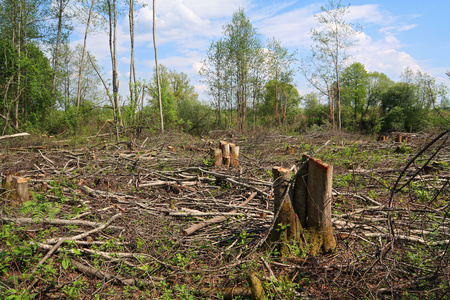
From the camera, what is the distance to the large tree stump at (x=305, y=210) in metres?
3.33

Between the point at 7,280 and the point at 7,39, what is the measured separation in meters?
22.3

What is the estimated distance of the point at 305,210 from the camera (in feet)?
11.6

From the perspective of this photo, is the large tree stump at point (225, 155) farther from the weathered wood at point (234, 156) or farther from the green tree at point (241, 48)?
the green tree at point (241, 48)

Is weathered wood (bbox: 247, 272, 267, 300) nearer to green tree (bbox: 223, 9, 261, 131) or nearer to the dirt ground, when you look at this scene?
the dirt ground

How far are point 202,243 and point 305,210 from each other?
4.83 ft

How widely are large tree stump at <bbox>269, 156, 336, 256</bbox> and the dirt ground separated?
0.15 m

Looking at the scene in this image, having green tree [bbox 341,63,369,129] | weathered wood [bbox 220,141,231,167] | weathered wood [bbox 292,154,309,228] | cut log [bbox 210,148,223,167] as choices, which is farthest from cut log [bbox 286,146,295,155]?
green tree [bbox 341,63,369,129]

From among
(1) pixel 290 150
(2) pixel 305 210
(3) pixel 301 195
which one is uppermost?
(1) pixel 290 150

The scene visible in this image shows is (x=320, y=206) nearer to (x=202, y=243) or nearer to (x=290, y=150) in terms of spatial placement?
(x=202, y=243)

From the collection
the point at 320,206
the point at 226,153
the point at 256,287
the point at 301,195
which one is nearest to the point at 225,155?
the point at 226,153

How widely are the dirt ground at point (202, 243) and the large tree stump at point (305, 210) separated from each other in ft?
0.48

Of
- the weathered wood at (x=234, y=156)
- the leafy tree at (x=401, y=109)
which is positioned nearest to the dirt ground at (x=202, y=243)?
the weathered wood at (x=234, y=156)

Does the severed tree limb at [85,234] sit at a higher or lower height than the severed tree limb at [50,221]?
lower

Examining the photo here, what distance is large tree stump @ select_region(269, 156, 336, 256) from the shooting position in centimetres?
333
